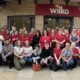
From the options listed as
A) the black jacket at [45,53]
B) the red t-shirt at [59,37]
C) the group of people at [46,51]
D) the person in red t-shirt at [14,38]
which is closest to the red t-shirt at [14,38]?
the person in red t-shirt at [14,38]

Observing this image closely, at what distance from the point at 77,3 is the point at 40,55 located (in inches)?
215

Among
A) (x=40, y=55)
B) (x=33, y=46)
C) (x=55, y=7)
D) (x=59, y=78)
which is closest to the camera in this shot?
(x=59, y=78)

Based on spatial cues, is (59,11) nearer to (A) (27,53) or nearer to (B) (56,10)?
(B) (56,10)

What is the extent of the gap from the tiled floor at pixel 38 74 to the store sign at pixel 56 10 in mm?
5006

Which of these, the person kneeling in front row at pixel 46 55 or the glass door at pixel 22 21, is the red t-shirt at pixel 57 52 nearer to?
the person kneeling in front row at pixel 46 55

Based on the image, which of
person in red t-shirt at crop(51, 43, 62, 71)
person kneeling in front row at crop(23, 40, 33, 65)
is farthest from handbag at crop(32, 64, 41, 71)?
person in red t-shirt at crop(51, 43, 62, 71)

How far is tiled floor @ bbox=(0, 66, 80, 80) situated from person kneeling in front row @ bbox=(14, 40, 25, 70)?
0.86 ft

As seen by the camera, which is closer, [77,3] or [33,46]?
[33,46]

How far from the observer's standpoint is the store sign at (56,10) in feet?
54.6

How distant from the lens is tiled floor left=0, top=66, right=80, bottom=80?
11.8 m

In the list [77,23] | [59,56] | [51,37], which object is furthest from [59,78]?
[77,23]

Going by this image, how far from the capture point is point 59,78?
11.7m

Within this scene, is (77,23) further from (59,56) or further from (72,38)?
(59,56)

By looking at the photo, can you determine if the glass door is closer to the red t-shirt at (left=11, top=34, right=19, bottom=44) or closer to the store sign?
the store sign
